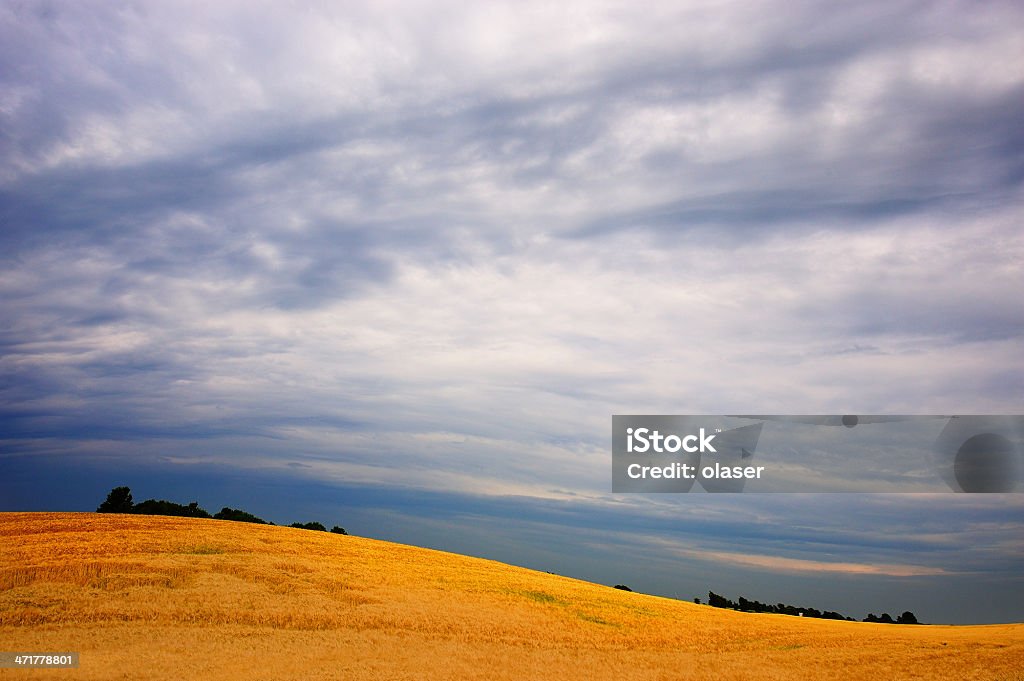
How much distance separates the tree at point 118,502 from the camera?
263 ft

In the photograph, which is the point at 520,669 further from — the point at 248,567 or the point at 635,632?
the point at 248,567

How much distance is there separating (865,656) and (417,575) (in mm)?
26204

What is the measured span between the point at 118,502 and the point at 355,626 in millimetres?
65344

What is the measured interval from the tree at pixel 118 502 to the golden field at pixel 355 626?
38.3 m

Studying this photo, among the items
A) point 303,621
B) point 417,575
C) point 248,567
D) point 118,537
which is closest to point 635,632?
point 417,575

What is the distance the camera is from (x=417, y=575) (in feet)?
139

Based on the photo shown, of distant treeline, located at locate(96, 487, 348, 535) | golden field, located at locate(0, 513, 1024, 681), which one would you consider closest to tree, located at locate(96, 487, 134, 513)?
distant treeline, located at locate(96, 487, 348, 535)

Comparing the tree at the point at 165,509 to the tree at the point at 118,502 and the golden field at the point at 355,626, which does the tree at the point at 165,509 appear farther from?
the golden field at the point at 355,626

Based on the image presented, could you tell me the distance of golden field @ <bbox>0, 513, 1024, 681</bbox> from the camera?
1047 inches

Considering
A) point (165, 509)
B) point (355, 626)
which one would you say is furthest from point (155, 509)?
point (355, 626)

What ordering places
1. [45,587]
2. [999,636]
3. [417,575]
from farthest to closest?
[417,575], [999,636], [45,587]

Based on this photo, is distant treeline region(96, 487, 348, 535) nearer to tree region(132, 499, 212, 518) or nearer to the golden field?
tree region(132, 499, 212, 518)

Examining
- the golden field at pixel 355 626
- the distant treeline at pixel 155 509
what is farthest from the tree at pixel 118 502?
the golden field at pixel 355 626

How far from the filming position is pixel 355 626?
31.2 m
